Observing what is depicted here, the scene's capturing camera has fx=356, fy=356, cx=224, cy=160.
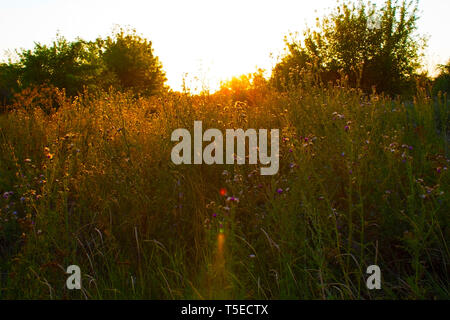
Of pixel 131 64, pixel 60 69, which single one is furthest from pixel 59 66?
pixel 131 64

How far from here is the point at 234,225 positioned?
66.4 inches

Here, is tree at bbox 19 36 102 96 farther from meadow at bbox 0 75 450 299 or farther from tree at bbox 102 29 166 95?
meadow at bbox 0 75 450 299

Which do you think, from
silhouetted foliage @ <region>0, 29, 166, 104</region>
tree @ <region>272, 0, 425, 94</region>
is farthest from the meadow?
silhouetted foliage @ <region>0, 29, 166, 104</region>

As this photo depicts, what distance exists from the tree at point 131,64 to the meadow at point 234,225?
17806 millimetres

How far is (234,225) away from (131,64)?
20.2 meters

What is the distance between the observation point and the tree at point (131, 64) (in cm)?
2033

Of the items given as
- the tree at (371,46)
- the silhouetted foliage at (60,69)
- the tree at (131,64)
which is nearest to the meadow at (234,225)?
the tree at (371,46)

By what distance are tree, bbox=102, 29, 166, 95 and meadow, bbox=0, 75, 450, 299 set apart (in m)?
17.8

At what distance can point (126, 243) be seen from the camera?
2422 mm

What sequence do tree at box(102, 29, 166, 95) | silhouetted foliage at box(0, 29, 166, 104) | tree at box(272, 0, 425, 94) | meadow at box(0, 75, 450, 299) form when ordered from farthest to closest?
tree at box(102, 29, 166, 95)
silhouetted foliage at box(0, 29, 166, 104)
tree at box(272, 0, 425, 94)
meadow at box(0, 75, 450, 299)

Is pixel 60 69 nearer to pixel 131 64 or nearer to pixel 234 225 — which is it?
pixel 131 64

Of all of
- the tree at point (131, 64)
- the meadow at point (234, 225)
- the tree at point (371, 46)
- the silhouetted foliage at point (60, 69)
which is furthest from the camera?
the tree at point (131, 64)

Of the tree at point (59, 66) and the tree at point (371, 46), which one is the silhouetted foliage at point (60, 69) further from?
the tree at point (371, 46)

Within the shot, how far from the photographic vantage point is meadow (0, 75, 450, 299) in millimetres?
1908
